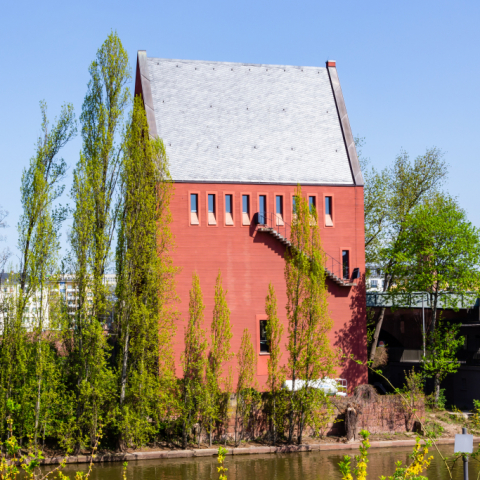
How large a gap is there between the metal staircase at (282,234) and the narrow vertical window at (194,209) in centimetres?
319

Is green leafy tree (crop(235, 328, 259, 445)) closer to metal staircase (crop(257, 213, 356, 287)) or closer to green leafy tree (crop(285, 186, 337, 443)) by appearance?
green leafy tree (crop(285, 186, 337, 443))

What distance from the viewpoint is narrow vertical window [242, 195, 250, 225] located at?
33.6 meters

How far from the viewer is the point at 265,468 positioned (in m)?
25.1

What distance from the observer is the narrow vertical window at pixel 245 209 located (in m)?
33.6

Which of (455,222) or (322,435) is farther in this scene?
(455,222)

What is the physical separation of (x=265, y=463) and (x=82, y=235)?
12158 mm

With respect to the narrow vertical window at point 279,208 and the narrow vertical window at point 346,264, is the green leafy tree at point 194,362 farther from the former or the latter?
the narrow vertical window at point 346,264

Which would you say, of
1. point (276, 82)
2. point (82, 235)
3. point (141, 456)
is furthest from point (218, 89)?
point (141, 456)

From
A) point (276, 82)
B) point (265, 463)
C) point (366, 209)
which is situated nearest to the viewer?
point (265, 463)

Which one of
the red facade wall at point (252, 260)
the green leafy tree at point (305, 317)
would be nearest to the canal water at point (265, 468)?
the green leafy tree at point (305, 317)

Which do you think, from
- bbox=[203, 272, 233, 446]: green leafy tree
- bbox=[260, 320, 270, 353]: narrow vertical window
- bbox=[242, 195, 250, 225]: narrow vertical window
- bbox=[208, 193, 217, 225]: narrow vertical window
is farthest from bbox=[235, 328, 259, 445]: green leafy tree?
bbox=[208, 193, 217, 225]: narrow vertical window

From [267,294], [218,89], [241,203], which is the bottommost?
[267,294]

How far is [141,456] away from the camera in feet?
88.4

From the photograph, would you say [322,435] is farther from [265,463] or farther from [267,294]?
[267,294]
